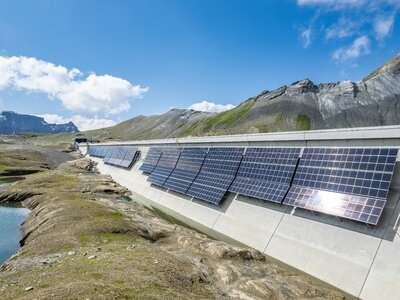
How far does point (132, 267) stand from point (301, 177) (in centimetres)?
2150

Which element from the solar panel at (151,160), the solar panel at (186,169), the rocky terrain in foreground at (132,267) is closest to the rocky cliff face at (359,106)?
the solar panel at (151,160)

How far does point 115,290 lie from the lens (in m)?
18.2

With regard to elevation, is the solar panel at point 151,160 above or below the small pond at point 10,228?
above

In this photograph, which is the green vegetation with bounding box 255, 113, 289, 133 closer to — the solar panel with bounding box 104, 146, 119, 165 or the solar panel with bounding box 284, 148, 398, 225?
the solar panel with bounding box 104, 146, 119, 165

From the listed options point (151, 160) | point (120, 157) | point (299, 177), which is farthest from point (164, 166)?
point (299, 177)

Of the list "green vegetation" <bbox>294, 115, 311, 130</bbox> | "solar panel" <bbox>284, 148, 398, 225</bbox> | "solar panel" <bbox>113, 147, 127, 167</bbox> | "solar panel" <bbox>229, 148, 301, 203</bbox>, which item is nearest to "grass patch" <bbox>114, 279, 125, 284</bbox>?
"solar panel" <bbox>284, 148, 398, 225</bbox>

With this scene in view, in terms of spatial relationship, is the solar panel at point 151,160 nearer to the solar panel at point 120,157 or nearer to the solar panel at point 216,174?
the solar panel at point 120,157

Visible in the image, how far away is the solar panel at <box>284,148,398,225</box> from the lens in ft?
89.5

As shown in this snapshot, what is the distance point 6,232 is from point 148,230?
22.3 m

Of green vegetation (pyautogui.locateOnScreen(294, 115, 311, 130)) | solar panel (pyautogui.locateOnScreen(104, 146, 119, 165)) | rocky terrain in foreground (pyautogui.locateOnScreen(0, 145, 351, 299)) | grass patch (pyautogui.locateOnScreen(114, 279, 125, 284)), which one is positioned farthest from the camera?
green vegetation (pyautogui.locateOnScreen(294, 115, 311, 130))

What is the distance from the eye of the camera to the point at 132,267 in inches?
902

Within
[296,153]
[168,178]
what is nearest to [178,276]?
[296,153]

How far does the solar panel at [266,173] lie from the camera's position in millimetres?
37062

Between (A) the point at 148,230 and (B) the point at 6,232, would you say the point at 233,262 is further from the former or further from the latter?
(B) the point at 6,232
